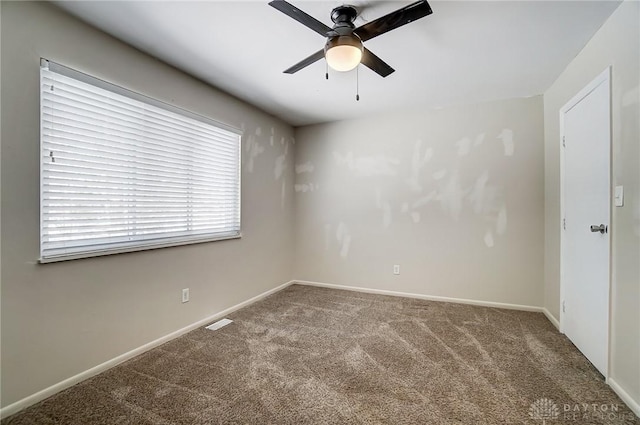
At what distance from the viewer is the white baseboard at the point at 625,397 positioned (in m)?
1.55

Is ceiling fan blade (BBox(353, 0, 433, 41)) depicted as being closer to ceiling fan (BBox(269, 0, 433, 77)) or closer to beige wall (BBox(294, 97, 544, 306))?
ceiling fan (BBox(269, 0, 433, 77))

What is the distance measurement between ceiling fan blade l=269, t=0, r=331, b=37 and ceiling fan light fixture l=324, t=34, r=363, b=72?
0.09 m

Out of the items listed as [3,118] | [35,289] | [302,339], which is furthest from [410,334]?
[3,118]

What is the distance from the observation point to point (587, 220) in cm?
213

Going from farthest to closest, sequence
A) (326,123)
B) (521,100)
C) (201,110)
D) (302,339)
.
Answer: (326,123) → (521,100) → (201,110) → (302,339)

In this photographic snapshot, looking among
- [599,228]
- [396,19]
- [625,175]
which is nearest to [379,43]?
[396,19]

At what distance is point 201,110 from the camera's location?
2.80m

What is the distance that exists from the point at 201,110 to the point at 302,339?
2.42 m

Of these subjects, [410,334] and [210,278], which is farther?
[210,278]

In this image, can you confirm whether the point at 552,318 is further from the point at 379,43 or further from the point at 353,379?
the point at 379,43

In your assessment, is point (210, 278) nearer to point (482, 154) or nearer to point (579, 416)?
point (579, 416)

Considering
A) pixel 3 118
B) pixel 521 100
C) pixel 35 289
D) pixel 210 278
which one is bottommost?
pixel 210 278

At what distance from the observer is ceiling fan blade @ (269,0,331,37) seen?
4.83ft

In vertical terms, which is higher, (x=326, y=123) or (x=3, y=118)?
(x=326, y=123)
